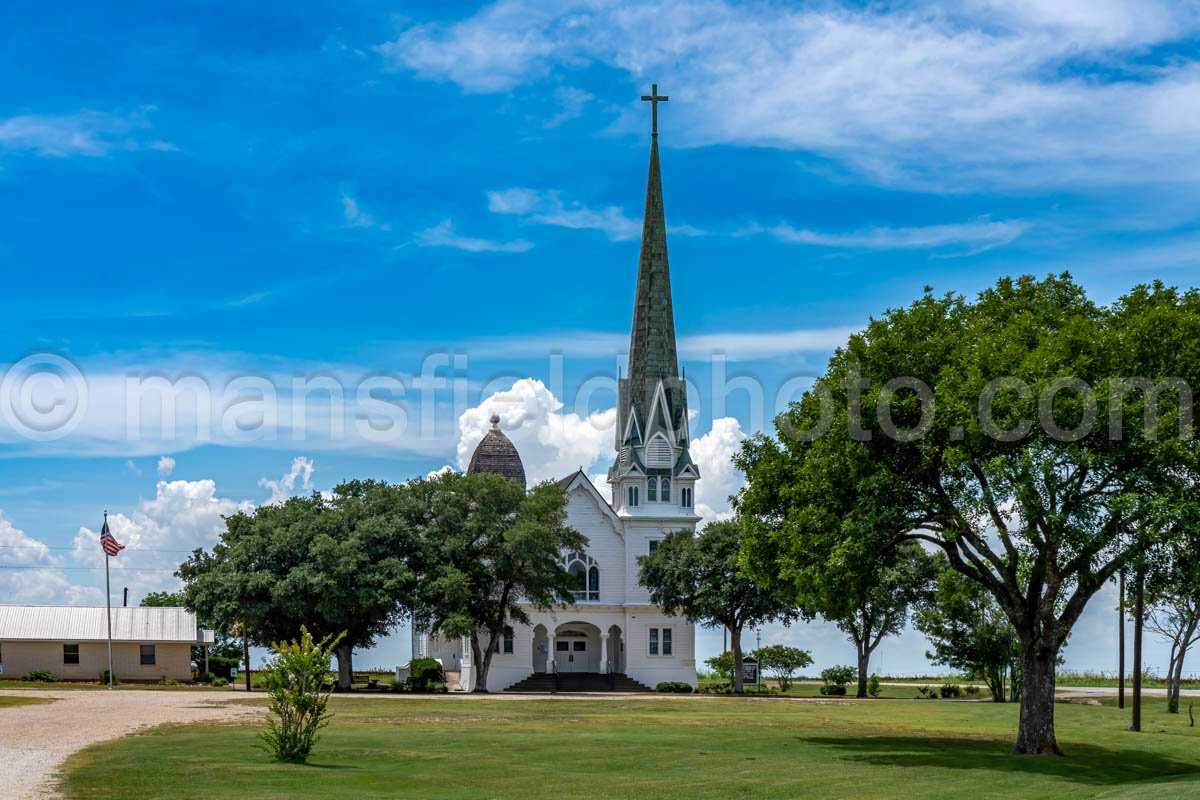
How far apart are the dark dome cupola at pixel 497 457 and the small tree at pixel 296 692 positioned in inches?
2655

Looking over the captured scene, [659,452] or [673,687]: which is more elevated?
[659,452]

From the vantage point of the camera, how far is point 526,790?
1011 inches

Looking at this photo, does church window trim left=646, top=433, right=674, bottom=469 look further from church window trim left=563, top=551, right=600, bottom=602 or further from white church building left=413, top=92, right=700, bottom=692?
church window trim left=563, top=551, right=600, bottom=602

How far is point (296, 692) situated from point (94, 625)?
5605 cm

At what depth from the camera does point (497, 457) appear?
97875 mm

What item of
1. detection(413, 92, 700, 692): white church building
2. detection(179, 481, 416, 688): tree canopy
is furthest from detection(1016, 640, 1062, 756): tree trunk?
detection(413, 92, 700, 692): white church building

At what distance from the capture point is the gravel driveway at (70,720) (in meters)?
24.6

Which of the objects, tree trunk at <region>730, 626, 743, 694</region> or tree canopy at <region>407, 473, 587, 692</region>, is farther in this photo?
tree trunk at <region>730, 626, 743, 694</region>

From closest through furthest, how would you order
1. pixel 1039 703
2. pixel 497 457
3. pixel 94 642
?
pixel 1039 703
pixel 94 642
pixel 497 457

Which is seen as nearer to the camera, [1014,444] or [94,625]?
[1014,444]

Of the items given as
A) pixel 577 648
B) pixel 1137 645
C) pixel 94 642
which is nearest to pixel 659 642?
pixel 577 648

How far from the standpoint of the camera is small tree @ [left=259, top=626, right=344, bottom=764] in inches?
1104

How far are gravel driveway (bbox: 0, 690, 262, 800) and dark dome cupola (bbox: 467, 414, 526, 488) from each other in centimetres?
3672

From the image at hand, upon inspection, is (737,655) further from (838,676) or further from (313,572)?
(313,572)
